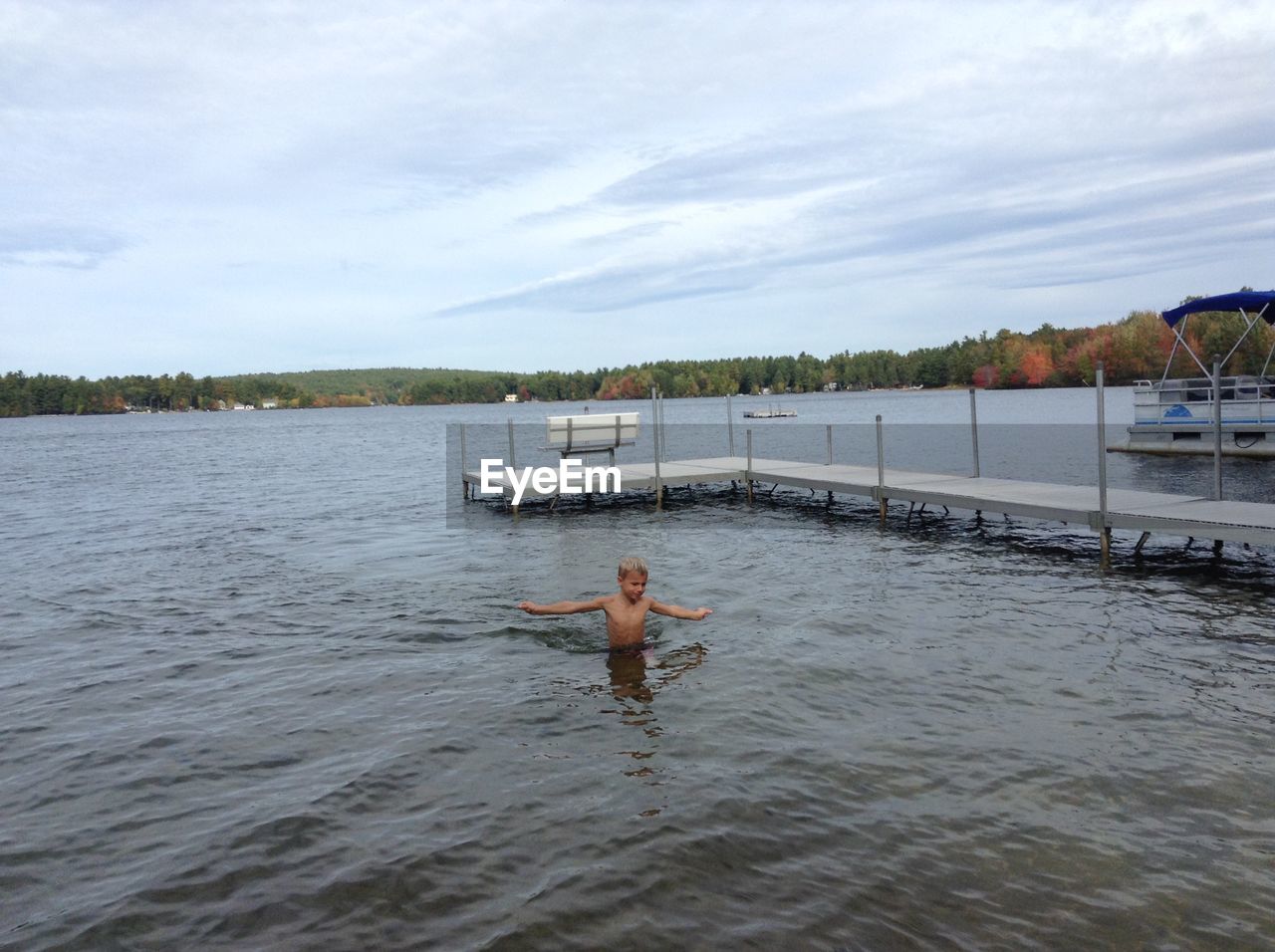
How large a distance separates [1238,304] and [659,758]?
84.9 feet

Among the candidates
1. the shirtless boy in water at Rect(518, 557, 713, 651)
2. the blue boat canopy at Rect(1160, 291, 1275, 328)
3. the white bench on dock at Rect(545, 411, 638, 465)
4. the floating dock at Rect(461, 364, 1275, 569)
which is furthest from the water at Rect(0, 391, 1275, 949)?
the blue boat canopy at Rect(1160, 291, 1275, 328)

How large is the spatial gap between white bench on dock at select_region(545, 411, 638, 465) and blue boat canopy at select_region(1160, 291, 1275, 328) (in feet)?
55.1

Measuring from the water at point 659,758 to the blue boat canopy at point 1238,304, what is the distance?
13.9 metres

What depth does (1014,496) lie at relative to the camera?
1583 centimetres

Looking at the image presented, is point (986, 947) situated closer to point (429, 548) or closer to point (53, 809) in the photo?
point (53, 809)

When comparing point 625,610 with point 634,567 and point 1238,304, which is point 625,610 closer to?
point 634,567

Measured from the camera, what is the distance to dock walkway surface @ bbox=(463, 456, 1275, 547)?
41.7ft

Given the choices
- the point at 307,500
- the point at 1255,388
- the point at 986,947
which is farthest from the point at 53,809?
Result: the point at 1255,388

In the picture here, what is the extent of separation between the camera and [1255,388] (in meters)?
29.3

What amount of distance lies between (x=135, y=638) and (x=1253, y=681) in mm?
12359

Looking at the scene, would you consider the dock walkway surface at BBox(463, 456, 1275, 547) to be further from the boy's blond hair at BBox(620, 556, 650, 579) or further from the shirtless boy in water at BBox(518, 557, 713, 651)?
the boy's blond hair at BBox(620, 556, 650, 579)

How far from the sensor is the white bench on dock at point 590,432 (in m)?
22.1

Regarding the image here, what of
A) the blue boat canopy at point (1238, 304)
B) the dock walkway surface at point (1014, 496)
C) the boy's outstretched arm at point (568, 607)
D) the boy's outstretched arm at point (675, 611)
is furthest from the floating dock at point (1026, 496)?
the blue boat canopy at point (1238, 304)

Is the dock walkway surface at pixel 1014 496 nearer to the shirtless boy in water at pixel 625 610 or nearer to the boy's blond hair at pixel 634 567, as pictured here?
the shirtless boy in water at pixel 625 610
